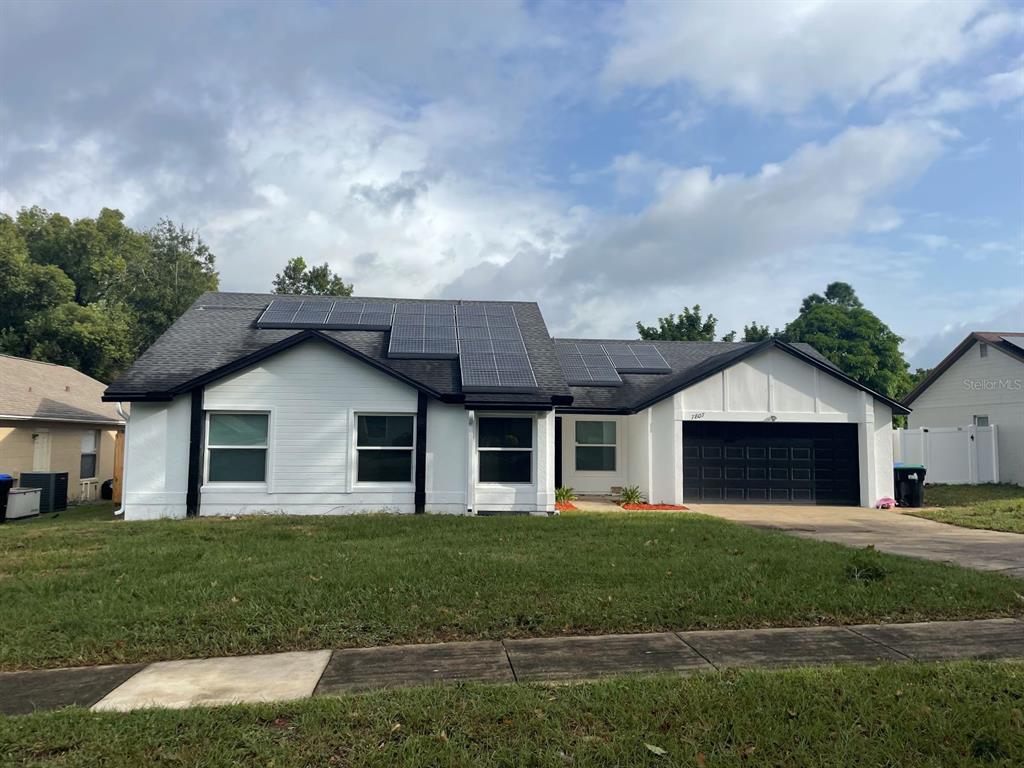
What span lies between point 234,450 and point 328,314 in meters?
5.18

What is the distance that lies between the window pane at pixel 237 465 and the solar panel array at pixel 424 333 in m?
3.71

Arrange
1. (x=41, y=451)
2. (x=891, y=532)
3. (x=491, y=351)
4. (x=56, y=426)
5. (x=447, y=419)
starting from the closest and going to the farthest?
(x=891, y=532), (x=447, y=419), (x=491, y=351), (x=41, y=451), (x=56, y=426)

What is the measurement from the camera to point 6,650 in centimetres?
560

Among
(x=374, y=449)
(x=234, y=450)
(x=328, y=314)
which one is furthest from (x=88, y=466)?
(x=374, y=449)

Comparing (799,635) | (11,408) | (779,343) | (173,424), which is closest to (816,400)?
(779,343)

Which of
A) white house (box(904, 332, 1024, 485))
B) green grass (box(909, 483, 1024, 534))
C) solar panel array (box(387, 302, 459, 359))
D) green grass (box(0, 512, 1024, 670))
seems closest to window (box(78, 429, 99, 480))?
solar panel array (box(387, 302, 459, 359))

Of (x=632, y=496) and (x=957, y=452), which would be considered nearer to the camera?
(x=632, y=496)

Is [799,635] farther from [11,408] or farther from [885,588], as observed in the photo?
[11,408]

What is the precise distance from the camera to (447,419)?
14484 millimetres

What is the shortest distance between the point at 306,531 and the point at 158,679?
243 inches

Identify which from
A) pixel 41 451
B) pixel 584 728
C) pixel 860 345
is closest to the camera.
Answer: pixel 584 728

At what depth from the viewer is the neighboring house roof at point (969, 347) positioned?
22.7 metres

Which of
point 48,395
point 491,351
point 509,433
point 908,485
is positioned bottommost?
point 908,485

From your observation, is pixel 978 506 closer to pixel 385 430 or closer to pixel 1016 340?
pixel 1016 340
